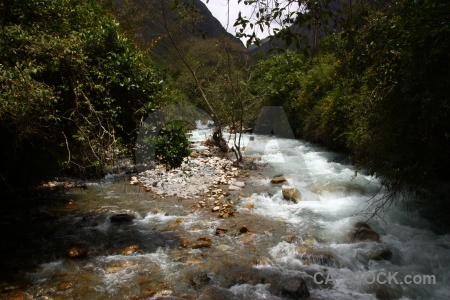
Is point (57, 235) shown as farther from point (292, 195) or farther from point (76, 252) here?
point (292, 195)

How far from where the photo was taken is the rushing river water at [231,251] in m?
4.77

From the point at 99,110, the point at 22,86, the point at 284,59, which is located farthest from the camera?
the point at 284,59

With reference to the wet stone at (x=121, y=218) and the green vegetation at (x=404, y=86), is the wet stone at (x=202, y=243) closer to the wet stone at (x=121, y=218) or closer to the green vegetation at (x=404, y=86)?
the wet stone at (x=121, y=218)

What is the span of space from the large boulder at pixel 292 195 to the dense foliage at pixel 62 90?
15.6ft

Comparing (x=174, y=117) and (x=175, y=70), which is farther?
(x=175, y=70)

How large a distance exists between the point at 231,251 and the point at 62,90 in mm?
4270

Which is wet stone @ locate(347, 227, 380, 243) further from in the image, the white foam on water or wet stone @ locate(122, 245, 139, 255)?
wet stone @ locate(122, 245, 139, 255)

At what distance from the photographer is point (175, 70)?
2609 cm

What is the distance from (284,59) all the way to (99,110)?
16971 millimetres

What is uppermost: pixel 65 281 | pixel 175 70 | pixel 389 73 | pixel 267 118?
pixel 175 70

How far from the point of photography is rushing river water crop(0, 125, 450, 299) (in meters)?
4.77

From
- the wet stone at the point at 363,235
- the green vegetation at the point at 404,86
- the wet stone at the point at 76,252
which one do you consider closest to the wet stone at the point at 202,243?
the wet stone at the point at 76,252

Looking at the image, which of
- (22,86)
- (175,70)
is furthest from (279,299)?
(175,70)

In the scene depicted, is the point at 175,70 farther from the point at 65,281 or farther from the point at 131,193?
the point at 65,281
